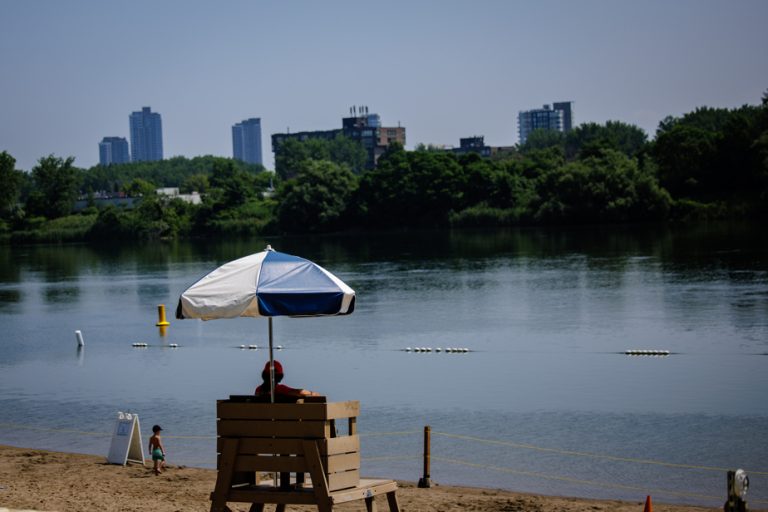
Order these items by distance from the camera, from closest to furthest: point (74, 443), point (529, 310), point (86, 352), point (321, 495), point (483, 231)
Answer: point (321, 495) < point (74, 443) < point (86, 352) < point (529, 310) < point (483, 231)

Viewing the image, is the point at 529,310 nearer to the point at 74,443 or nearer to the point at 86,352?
the point at 86,352

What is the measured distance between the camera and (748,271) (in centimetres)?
6850

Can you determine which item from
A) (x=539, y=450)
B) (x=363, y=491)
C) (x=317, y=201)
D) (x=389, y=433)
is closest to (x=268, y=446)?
(x=363, y=491)

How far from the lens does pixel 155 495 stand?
19875 millimetres

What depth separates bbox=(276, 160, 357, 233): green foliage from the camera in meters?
170

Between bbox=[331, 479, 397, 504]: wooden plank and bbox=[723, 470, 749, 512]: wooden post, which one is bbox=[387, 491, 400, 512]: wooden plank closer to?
bbox=[331, 479, 397, 504]: wooden plank

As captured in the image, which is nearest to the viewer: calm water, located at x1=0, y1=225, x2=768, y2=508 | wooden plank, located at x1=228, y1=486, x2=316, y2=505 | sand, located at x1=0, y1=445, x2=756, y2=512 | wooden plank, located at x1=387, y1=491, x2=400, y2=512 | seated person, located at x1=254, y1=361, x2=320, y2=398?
wooden plank, located at x1=228, y1=486, x2=316, y2=505

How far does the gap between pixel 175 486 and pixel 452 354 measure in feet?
71.6

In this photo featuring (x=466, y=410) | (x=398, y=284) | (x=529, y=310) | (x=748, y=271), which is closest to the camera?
(x=466, y=410)

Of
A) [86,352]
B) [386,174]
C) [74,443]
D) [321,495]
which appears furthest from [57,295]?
[386,174]

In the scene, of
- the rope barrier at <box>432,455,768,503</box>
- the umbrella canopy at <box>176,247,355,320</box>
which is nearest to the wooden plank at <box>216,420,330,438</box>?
the umbrella canopy at <box>176,247,355,320</box>

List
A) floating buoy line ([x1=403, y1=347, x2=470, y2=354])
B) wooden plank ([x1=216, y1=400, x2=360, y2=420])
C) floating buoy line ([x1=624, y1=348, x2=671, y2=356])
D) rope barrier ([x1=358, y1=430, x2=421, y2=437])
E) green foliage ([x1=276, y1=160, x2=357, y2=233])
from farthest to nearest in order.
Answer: green foliage ([x1=276, y1=160, x2=357, y2=233]), floating buoy line ([x1=403, y1=347, x2=470, y2=354]), floating buoy line ([x1=624, y1=348, x2=671, y2=356]), rope barrier ([x1=358, y1=430, x2=421, y2=437]), wooden plank ([x1=216, y1=400, x2=360, y2=420])

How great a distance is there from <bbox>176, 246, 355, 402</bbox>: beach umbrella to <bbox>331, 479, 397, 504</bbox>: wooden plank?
5.35ft

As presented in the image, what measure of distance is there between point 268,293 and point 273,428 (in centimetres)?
166
